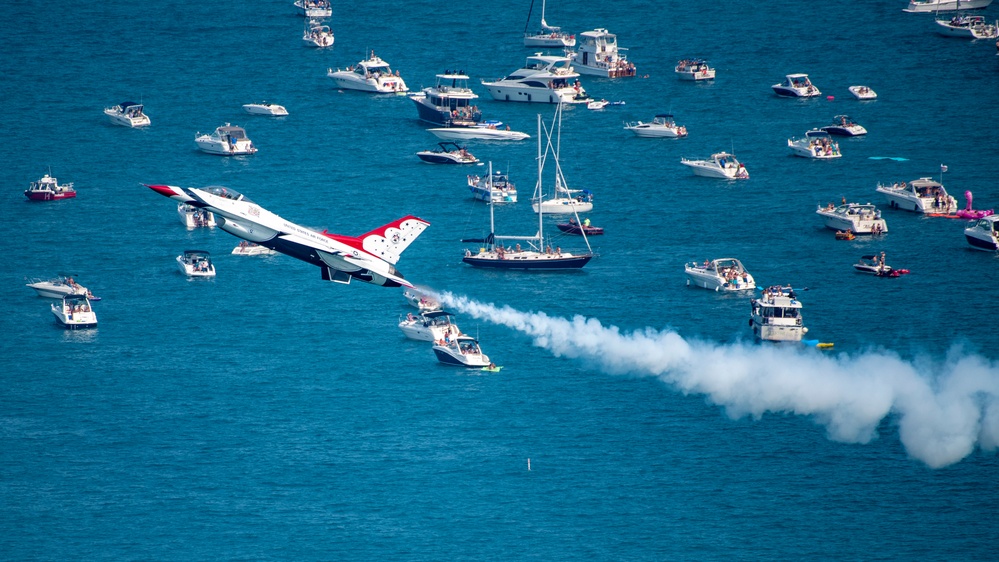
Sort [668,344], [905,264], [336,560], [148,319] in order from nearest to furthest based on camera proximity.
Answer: [336,560]
[668,344]
[148,319]
[905,264]

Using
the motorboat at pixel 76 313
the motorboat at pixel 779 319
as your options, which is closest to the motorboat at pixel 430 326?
the motorboat at pixel 779 319

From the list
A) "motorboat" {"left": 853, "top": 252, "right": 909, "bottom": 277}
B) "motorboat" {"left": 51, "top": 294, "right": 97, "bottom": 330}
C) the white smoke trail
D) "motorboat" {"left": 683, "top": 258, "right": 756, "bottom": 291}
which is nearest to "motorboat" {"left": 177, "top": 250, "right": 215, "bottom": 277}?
"motorboat" {"left": 51, "top": 294, "right": 97, "bottom": 330}

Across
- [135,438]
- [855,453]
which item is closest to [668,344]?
[855,453]

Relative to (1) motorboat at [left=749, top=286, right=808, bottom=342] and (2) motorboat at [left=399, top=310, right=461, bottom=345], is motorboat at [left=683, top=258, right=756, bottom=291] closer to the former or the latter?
(1) motorboat at [left=749, top=286, right=808, bottom=342]

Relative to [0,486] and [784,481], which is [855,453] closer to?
[784,481]

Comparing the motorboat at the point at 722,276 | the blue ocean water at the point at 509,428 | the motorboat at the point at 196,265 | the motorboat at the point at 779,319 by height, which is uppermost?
the motorboat at the point at 196,265

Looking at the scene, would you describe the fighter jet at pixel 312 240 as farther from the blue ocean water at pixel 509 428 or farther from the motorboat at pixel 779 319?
the motorboat at pixel 779 319
